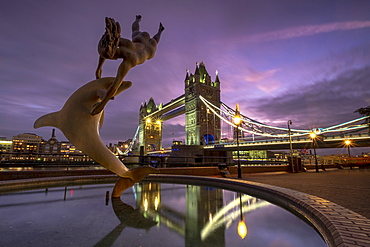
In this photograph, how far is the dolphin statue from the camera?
4855 millimetres

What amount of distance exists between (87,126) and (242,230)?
4.05 meters

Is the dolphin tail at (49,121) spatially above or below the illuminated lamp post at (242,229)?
above

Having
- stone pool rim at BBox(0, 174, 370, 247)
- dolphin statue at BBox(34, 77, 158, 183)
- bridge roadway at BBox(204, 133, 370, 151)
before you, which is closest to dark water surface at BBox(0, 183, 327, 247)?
stone pool rim at BBox(0, 174, 370, 247)

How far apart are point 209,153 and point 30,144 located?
10420 centimetres

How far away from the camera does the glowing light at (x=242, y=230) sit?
2.86 m

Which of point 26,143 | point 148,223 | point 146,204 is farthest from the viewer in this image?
point 26,143

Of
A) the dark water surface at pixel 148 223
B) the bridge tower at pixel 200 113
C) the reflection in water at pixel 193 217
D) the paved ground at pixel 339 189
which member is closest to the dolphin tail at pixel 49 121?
the dark water surface at pixel 148 223

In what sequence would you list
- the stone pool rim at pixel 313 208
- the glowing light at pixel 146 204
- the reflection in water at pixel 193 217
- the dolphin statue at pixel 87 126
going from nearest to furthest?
1. the stone pool rim at pixel 313 208
2. the reflection in water at pixel 193 217
3. the glowing light at pixel 146 204
4. the dolphin statue at pixel 87 126

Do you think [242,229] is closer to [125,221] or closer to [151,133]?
[125,221]

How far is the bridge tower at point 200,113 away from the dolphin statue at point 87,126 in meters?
41.0

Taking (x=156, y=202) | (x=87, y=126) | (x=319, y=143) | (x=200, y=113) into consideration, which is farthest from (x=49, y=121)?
(x=200, y=113)

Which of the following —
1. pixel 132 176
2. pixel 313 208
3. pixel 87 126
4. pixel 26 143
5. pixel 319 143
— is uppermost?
pixel 26 143

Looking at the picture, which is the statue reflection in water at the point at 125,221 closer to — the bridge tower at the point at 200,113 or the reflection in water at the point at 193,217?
the reflection in water at the point at 193,217

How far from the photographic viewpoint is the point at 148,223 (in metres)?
3.37
